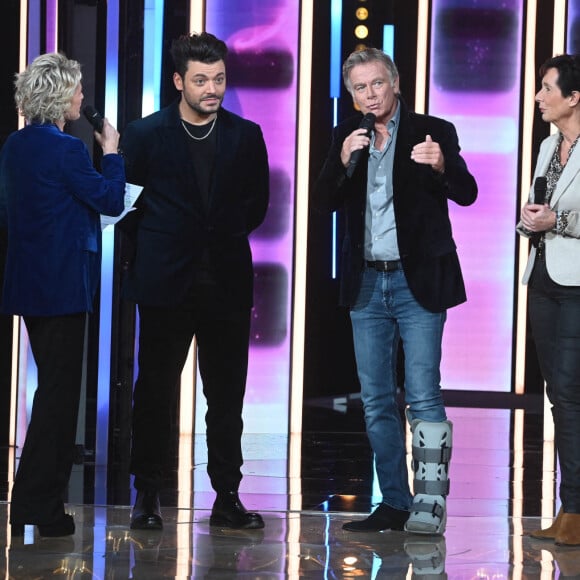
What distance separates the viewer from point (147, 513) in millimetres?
3748

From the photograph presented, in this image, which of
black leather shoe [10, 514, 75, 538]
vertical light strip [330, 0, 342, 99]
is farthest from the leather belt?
vertical light strip [330, 0, 342, 99]

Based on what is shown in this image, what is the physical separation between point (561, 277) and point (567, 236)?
0.41 feet

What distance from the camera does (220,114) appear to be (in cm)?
387

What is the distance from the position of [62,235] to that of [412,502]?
4.31ft

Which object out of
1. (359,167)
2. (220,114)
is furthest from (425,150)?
(220,114)

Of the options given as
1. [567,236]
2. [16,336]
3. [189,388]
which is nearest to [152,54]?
[16,336]

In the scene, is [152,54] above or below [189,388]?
above

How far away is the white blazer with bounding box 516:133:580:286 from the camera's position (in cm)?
358

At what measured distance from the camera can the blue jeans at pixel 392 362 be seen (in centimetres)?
370

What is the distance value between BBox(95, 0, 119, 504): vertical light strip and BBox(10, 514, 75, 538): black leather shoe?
1327 millimetres

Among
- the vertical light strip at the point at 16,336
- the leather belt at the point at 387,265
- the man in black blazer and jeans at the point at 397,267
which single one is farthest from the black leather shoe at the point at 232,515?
the vertical light strip at the point at 16,336

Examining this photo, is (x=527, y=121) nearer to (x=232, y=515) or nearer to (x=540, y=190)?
(x=540, y=190)

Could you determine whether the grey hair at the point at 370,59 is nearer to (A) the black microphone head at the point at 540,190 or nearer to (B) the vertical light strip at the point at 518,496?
(A) the black microphone head at the point at 540,190

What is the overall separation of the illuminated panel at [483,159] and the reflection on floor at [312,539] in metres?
2.22
